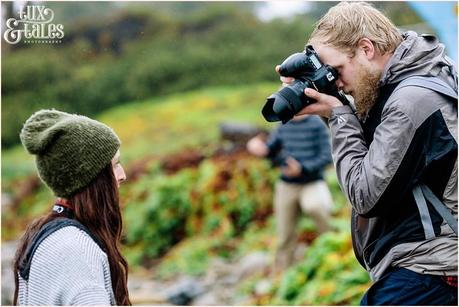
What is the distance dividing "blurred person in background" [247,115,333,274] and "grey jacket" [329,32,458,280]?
423cm

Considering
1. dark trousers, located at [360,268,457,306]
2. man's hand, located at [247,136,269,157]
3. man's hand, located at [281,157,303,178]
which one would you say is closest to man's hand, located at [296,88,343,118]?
dark trousers, located at [360,268,457,306]

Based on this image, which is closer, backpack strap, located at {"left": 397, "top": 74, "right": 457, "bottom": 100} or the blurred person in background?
backpack strap, located at {"left": 397, "top": 74, "right": 457, "bottom": 100}

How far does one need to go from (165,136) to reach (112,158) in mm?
9799

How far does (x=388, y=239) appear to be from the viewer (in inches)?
110

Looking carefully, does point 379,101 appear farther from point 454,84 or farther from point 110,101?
point 110,101

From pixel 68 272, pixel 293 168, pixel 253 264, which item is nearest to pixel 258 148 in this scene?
pixel 293 168

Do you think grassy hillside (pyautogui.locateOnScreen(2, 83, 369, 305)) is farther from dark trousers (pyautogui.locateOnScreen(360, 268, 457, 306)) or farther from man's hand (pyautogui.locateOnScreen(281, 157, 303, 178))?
dark trousers (pyautogui.locateOnScreen(360, 268, 457, 306))

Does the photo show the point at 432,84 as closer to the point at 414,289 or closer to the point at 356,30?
the point at 356,30

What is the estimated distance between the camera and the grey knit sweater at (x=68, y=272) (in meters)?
2.60

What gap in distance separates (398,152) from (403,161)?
3 cm

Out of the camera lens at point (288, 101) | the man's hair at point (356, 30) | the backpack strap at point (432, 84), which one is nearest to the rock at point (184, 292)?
the camera lens at point (288, 101)

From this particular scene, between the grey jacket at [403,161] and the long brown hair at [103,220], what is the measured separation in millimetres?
805

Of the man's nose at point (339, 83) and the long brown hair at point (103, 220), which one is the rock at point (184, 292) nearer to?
the long brown hair at point (103, 220)

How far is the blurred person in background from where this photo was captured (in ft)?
23.4
